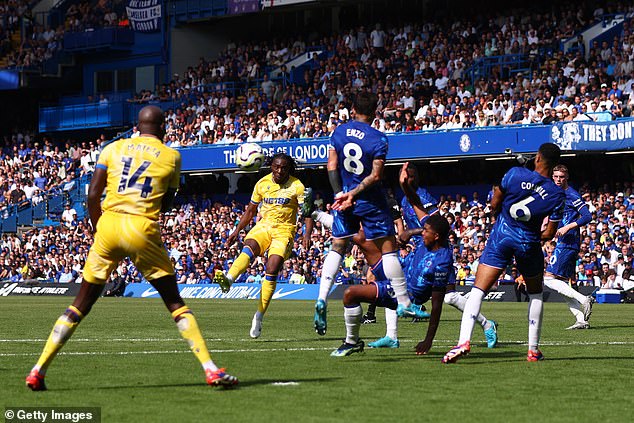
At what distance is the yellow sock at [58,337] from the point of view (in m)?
9.73

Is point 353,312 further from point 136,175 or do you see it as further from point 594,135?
point 594,135

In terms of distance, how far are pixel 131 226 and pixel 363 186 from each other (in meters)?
3.54

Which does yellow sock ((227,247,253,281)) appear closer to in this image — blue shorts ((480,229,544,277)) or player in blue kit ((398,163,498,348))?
player in blue kit ((398,163,498,348))

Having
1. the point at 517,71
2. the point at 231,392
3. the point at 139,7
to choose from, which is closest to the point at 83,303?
the point at 231,392

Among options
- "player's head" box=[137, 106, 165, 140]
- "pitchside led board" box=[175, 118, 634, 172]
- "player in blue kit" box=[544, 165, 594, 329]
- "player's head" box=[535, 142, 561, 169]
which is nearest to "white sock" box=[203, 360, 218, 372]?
"player's head" box=[137, 106, 165, 140]

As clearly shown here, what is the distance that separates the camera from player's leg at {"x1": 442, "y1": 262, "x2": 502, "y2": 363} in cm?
1216

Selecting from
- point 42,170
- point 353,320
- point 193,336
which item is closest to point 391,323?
point 353,320

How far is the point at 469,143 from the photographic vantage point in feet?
131

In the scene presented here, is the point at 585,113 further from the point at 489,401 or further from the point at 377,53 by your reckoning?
the point at 489,401

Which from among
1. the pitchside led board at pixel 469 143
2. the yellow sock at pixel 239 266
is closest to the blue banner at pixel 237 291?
the pitchside led board at pixel 469 143

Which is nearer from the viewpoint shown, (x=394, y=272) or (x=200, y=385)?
(x=200, y=385)

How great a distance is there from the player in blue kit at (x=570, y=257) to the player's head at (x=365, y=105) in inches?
252

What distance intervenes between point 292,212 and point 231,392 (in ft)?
26.2

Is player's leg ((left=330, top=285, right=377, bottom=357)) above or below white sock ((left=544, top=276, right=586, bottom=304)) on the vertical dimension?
above
